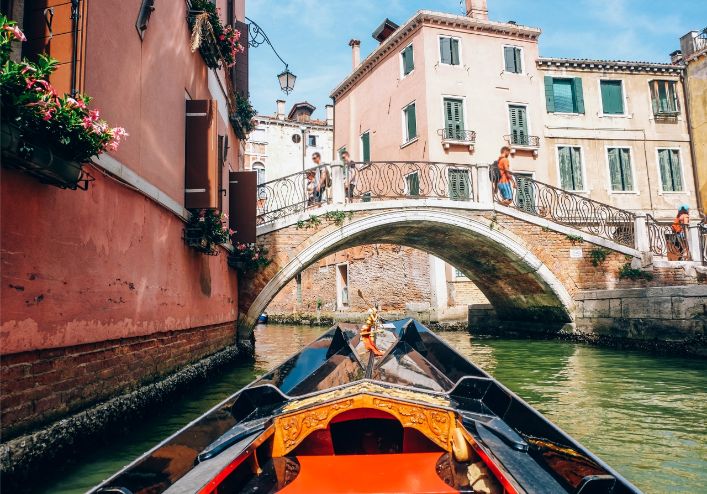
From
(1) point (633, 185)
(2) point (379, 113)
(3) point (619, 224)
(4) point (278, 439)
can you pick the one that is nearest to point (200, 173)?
(4) point (278, 439)

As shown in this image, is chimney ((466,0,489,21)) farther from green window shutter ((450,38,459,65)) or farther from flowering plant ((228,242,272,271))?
flowering plant ((228,242,272,271))

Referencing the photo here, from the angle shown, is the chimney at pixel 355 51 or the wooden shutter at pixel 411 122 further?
the chimney at pixel 355 51

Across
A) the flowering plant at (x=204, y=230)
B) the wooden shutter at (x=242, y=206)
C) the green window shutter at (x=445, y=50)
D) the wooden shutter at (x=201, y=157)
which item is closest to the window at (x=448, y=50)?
the green window shutter at (x=445, y=50)

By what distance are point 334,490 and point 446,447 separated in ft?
1.49

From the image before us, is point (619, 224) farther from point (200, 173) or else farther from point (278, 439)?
point (278, 439)

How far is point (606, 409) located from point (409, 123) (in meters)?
10.7

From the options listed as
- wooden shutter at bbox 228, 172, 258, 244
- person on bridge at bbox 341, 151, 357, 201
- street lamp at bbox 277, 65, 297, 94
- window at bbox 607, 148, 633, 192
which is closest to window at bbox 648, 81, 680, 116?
window at bbox 607, 148, 633, 192

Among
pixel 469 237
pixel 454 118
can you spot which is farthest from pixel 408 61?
pixel 469 237

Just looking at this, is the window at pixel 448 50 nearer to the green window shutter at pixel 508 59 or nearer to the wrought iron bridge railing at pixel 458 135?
the green window shutter at pixel 508 59

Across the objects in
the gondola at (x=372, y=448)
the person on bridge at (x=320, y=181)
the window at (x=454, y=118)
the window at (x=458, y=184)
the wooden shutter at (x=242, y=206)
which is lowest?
the gondola at (x=372, y=448)

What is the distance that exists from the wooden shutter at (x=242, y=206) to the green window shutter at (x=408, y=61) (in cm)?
830

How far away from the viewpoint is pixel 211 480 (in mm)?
1428

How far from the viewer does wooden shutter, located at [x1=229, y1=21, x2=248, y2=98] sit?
775cm

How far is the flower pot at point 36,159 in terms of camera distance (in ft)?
6.12
